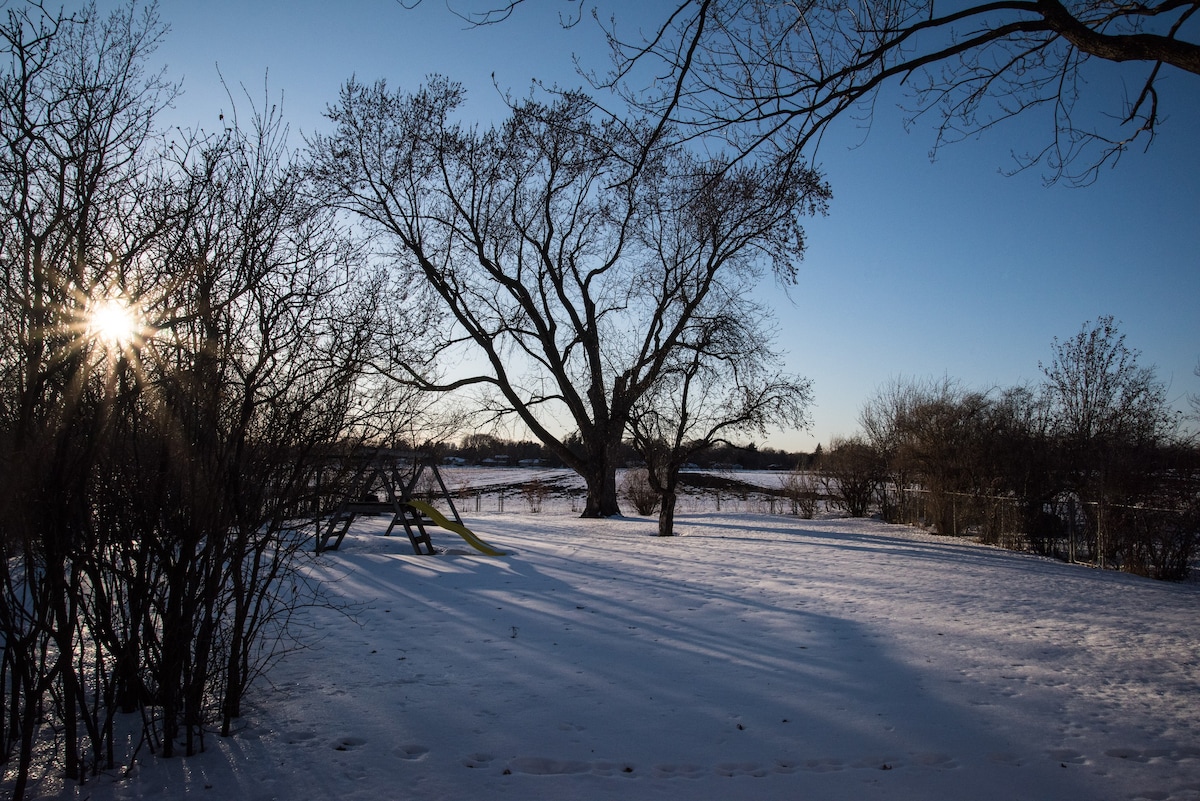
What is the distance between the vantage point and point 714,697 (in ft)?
14.8

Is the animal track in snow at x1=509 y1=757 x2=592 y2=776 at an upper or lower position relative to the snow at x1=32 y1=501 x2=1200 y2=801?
lower

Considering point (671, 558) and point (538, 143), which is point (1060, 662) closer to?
point (671, 558)

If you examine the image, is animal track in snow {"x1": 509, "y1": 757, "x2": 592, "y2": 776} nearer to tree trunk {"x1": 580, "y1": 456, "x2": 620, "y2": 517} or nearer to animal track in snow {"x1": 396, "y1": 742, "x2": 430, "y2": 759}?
animal track in snow {"x1": 396, "y1": 742, "x2": 430, "y2": 759}

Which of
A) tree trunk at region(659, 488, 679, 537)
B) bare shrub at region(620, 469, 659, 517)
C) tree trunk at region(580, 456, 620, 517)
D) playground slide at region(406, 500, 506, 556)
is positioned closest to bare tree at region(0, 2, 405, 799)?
playground slide at region(406, 500, 506, 556)

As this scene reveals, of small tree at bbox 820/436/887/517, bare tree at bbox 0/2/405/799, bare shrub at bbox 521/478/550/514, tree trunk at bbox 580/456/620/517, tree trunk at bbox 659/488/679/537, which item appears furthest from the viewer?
bare shrub at bbox 521/478/550/514

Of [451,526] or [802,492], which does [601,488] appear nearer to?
[802,492]

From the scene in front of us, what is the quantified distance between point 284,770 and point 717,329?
16.0 meters

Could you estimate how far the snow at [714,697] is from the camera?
3354 mm

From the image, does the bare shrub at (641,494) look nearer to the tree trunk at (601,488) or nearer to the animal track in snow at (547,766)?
the tree trunk at (601,488)

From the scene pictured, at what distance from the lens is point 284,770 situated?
332 centimetres

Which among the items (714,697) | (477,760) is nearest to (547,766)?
(477,760)

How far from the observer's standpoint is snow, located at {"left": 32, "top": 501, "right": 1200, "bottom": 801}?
3354 mm

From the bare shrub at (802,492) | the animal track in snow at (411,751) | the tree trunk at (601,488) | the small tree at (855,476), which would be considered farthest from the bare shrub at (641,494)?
the animal track in snow at (411,751)

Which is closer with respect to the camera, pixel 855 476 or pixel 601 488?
pixel 601 488
